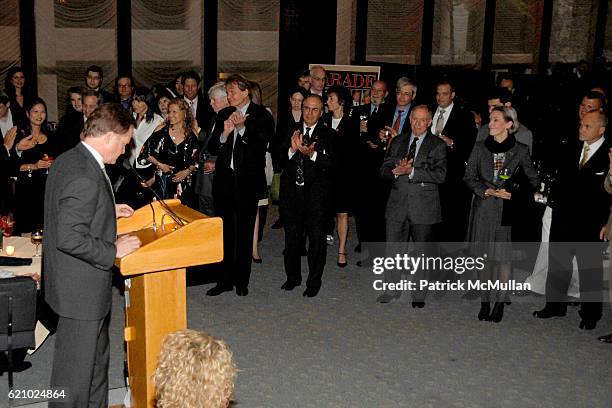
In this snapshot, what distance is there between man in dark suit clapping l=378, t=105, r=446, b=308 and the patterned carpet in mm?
772

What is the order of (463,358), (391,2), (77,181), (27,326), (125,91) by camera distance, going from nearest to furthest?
(77,181) → (27,326) → (463,358) → (125,91) → (391,2)

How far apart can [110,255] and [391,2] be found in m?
11.6

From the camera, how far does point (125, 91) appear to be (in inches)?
412

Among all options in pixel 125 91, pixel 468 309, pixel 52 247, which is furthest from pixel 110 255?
pixel 125 91

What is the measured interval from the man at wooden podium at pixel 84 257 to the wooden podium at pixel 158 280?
119 millimetres

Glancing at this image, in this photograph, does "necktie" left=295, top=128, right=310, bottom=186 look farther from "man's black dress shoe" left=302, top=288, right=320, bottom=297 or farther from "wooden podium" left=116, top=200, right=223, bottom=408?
"wooden podium" left=116, top=200, right=223, bottom=408

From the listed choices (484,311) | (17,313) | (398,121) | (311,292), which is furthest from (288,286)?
(17,313)

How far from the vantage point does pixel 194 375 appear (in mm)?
2975

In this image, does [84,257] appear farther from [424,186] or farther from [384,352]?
[424,186]

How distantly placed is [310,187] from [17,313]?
3120 millimetres

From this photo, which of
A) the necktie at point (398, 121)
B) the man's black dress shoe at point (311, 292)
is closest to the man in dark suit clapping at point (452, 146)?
the necktie at point (398, 121)

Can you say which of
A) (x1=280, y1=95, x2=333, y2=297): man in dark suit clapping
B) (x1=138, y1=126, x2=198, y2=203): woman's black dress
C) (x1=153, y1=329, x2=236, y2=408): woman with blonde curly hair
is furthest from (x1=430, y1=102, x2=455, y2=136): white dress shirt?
(x1=153, y1=329, x2=236, y2=408): woman with blonde curly hair

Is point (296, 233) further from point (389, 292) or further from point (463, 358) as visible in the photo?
point (463, 358)

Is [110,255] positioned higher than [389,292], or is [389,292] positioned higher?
[110,255]
